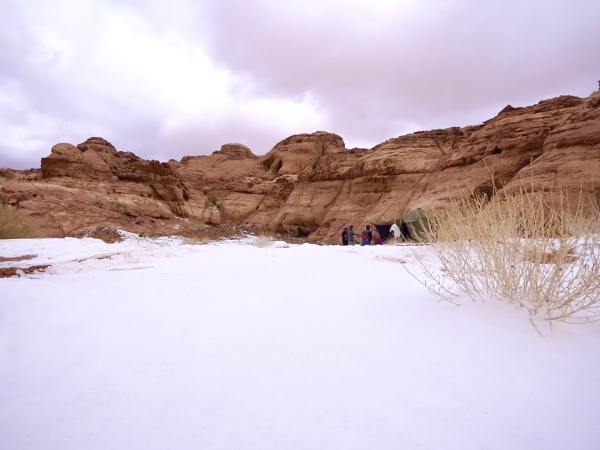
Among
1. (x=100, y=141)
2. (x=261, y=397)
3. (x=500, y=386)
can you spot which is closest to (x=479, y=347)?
(x=500, y=386)

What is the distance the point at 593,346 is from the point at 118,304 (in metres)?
3.78

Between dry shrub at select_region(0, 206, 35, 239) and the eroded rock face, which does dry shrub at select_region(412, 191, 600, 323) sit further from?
dry shrub at select_region(0, 206, 35, 239)

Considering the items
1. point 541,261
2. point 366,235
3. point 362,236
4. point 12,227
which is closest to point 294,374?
point 541,261

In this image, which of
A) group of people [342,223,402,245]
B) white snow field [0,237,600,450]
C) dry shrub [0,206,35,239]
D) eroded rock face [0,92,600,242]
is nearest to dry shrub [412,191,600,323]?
white snow field [0,237,600,450]

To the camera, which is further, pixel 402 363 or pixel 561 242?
pixel 561 242

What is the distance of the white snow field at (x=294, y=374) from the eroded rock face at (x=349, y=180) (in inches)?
384

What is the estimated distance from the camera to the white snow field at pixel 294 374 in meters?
1.45

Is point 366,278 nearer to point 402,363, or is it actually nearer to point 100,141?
point 402,363

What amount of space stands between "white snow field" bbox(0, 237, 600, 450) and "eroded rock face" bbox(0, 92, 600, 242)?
9.75 meters

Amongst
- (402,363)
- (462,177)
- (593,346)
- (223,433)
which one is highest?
(462,177)

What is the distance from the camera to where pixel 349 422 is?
4.93 feet

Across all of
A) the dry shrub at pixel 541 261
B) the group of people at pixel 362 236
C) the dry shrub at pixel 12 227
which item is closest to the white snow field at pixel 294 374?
the dry shrub at pixel 541 261

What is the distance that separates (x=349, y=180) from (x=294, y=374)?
28881 mm

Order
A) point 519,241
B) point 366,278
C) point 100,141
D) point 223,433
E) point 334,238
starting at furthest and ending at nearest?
point 100,141
point 334,238
point 366,278
point 519,241
point 223,433
